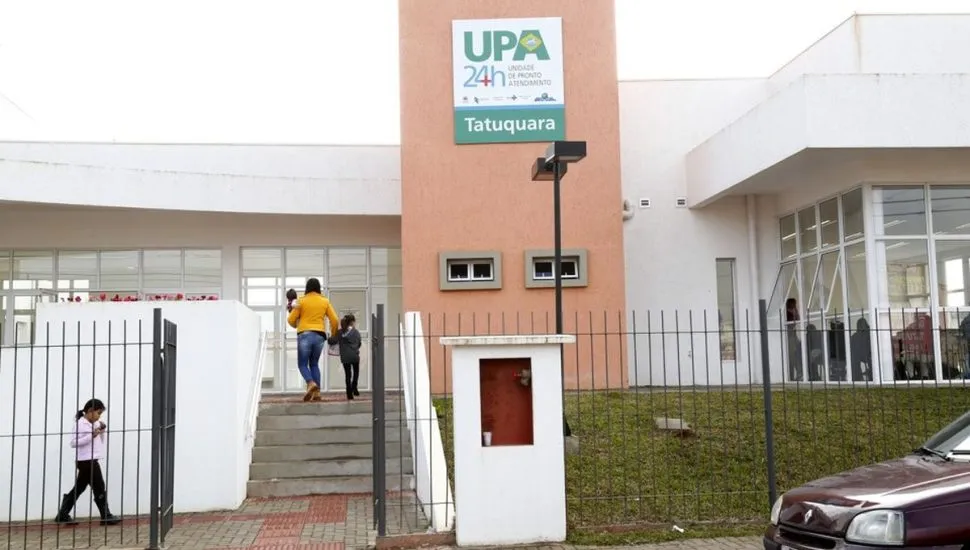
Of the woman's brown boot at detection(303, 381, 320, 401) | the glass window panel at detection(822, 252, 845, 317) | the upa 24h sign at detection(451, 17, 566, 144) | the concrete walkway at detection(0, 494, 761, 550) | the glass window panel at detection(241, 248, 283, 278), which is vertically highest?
the upa 24h sign at detection(451, 17, 566, 144)

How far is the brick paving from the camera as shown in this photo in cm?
866

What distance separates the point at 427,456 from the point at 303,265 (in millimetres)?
11171

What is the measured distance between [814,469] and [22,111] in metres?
25.4

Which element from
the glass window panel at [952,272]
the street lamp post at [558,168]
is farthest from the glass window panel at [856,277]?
the street lamp post at [558,168]

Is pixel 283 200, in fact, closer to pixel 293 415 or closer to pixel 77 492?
pixel 293 415

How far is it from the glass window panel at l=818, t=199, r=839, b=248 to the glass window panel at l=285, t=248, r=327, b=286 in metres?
10.0

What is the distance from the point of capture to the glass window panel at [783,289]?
60.2 feet

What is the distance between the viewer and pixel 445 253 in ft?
54.9

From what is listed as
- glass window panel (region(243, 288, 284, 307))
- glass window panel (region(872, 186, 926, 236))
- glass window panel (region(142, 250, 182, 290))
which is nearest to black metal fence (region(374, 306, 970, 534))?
glass window panel (region(872, 186, 926, 236))

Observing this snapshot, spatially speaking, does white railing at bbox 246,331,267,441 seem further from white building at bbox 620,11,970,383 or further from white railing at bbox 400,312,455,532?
white building at bbox 620,11,970,383

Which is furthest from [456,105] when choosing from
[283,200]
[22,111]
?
[22,111]

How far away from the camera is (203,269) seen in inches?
774

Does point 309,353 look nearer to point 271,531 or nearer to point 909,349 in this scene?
point 271,531

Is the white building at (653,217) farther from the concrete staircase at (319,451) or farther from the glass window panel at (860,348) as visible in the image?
the concrete staircase at (319,451)
